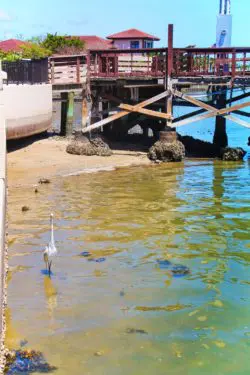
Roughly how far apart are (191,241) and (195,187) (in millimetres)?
5596

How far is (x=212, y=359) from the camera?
6.36m

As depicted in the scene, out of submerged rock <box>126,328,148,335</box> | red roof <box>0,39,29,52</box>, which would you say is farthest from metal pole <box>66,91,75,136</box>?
red roof <box>0,39,29,52</box>

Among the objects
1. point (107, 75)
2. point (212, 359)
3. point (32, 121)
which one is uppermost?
point (107, 75)

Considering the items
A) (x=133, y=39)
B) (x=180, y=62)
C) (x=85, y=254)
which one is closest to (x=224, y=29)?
(x=180, y=62)

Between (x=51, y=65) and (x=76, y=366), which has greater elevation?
(x=51, y=65)

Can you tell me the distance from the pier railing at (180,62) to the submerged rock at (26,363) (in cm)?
1535

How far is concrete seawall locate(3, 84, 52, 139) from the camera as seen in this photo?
1820 centimetres

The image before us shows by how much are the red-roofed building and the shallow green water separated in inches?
1790

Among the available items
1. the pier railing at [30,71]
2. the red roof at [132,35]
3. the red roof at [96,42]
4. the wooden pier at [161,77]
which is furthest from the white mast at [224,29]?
the red roof at [96,42]

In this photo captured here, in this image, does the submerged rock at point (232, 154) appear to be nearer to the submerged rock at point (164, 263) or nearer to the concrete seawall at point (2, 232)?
the concrete seawall at point (2, 232)

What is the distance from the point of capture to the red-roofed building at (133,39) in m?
58.1

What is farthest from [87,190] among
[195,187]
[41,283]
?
[41,283]

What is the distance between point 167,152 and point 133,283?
476 inches

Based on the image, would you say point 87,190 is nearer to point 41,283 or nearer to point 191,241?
point 191,241
